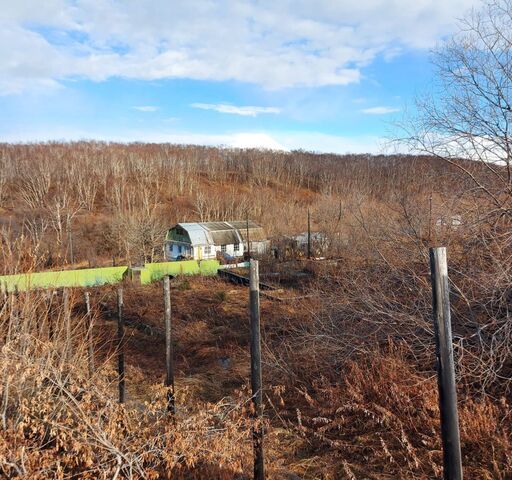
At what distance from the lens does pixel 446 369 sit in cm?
262

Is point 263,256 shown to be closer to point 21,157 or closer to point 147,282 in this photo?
point 147,282

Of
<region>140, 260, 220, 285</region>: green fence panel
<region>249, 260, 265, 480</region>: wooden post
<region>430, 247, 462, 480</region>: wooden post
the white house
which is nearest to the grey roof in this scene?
the white house

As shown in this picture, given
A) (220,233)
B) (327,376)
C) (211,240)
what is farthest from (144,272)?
(327,376)

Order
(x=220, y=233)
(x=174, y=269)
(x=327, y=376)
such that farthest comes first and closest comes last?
(x=220, y=233) → (x=174, y=269) → (x=327, y=376)

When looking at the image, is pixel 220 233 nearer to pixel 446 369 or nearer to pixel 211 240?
pixel 211 240

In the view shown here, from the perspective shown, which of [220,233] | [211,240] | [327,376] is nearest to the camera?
[327,376]

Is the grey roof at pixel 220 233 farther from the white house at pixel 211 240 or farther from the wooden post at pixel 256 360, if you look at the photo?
the wooden post at pixel 256 360

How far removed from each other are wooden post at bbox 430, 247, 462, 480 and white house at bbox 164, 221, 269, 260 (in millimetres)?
33453

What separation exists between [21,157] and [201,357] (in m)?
82.9

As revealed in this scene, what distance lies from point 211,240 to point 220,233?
1.42 m

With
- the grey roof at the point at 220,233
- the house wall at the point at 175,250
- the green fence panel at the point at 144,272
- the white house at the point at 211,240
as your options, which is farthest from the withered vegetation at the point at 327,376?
the house wall at the point at 175,250

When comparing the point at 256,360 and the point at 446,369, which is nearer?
the point at 446,369

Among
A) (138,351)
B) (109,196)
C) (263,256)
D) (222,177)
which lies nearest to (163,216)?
(109,196)

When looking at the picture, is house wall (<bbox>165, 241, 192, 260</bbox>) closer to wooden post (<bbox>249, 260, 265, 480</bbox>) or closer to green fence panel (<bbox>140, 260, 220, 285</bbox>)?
green fence panel (<bbox>140, 260, 220, 285</bbox>)
